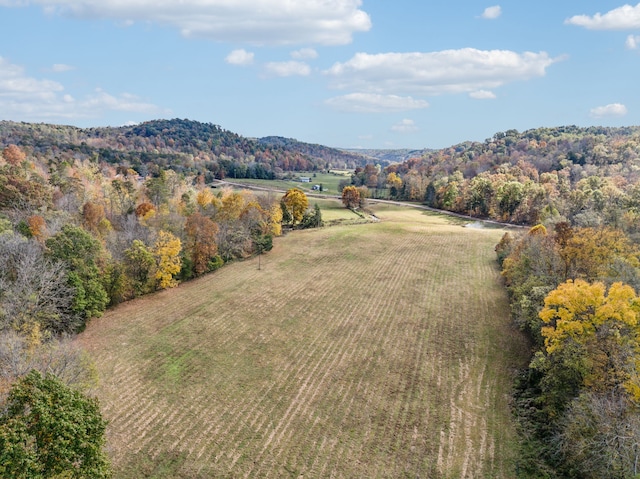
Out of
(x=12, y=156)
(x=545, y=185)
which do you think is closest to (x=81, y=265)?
(x=12, y=156)

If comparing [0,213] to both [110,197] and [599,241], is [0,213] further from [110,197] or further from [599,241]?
[599,241]

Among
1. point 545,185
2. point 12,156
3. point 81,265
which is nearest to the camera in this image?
point 81,265

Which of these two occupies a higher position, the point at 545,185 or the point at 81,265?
the point at 545,185

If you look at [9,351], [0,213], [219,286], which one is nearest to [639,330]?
[9,351]

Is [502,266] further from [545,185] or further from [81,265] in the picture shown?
[81,265]

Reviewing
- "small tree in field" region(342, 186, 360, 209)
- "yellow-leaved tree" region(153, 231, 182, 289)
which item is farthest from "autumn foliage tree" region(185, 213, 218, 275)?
"small tree in field" region(342, 186, 360, 209)

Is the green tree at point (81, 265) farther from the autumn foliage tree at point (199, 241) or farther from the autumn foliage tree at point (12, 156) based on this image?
the autumn foliage tree at point (12, 156)
